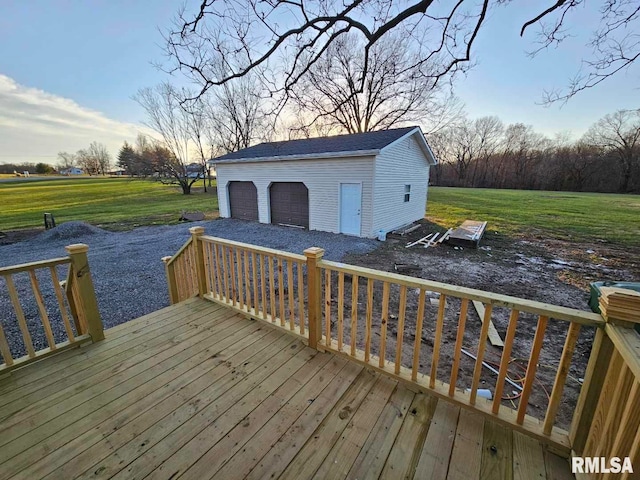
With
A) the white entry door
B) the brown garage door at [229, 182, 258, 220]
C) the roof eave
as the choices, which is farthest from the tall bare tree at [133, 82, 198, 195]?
the white entry door

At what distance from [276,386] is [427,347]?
2.24 metres

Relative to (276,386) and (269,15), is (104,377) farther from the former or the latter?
(269,15)

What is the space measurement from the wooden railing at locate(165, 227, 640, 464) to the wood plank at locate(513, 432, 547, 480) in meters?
0.06

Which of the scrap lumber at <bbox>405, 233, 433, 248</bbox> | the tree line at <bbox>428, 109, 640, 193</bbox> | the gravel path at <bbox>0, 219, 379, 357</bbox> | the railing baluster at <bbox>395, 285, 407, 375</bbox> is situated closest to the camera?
the railing baluster at <bbox>395, 285, 407, 375</bbox>

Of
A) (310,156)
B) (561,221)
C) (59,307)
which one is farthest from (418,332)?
(561,221)

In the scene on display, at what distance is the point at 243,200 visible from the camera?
13234 millimetres

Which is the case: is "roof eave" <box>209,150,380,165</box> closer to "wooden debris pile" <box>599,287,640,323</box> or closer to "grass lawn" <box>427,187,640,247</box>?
"grass lawn" <box>427,187,640,247</box>

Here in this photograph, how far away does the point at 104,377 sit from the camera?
7.51ft

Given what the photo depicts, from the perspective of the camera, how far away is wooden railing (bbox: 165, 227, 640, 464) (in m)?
1.42

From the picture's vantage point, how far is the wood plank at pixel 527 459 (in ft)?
4.92

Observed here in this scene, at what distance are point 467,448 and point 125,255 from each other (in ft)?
30.1

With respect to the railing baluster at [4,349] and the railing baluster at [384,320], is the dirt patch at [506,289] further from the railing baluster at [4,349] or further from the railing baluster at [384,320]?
the railing baluster at [4,349]

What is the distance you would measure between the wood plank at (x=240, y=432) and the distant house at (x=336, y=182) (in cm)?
736

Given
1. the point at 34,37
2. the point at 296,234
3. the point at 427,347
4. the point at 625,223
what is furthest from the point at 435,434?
the point at 625,223
